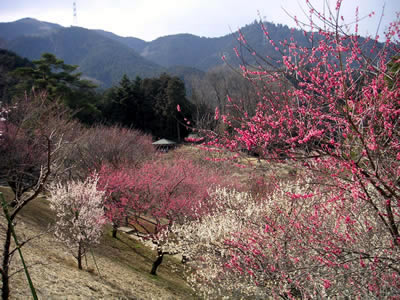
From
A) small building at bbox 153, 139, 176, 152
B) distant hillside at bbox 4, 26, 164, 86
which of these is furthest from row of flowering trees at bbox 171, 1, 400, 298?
distant hillside at bbox 4, 26, 164, 86

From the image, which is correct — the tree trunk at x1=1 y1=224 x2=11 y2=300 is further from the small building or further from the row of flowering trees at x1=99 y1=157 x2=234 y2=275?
the small building

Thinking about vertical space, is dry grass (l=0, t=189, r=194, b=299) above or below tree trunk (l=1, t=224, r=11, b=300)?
below

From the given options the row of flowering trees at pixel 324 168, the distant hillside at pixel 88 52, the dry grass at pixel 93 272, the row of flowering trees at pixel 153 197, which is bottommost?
the dry grass at pixel 93 272

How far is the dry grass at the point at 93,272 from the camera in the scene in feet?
18.8

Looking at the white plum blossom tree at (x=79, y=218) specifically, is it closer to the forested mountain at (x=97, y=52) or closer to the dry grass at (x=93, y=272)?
the dry grass at (x=93, y=272)

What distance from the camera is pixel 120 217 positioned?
36.6ft

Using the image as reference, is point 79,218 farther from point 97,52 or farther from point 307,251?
point 97,52

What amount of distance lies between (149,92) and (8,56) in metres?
16.5

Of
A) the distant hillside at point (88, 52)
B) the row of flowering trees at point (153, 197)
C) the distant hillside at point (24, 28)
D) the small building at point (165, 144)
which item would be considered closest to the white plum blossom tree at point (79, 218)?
the row of flowering trees at point (153, 197)

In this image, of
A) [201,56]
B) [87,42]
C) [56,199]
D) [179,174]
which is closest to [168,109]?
[179,174]

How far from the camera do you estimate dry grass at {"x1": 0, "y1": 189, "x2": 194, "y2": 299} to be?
5.73 m

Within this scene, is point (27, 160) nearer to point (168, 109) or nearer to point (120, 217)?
point (120, 217)

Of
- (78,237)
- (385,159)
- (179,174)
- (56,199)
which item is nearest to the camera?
(385,159)

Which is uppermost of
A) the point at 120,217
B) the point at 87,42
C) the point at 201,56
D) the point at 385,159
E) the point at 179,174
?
the point at 201,56
